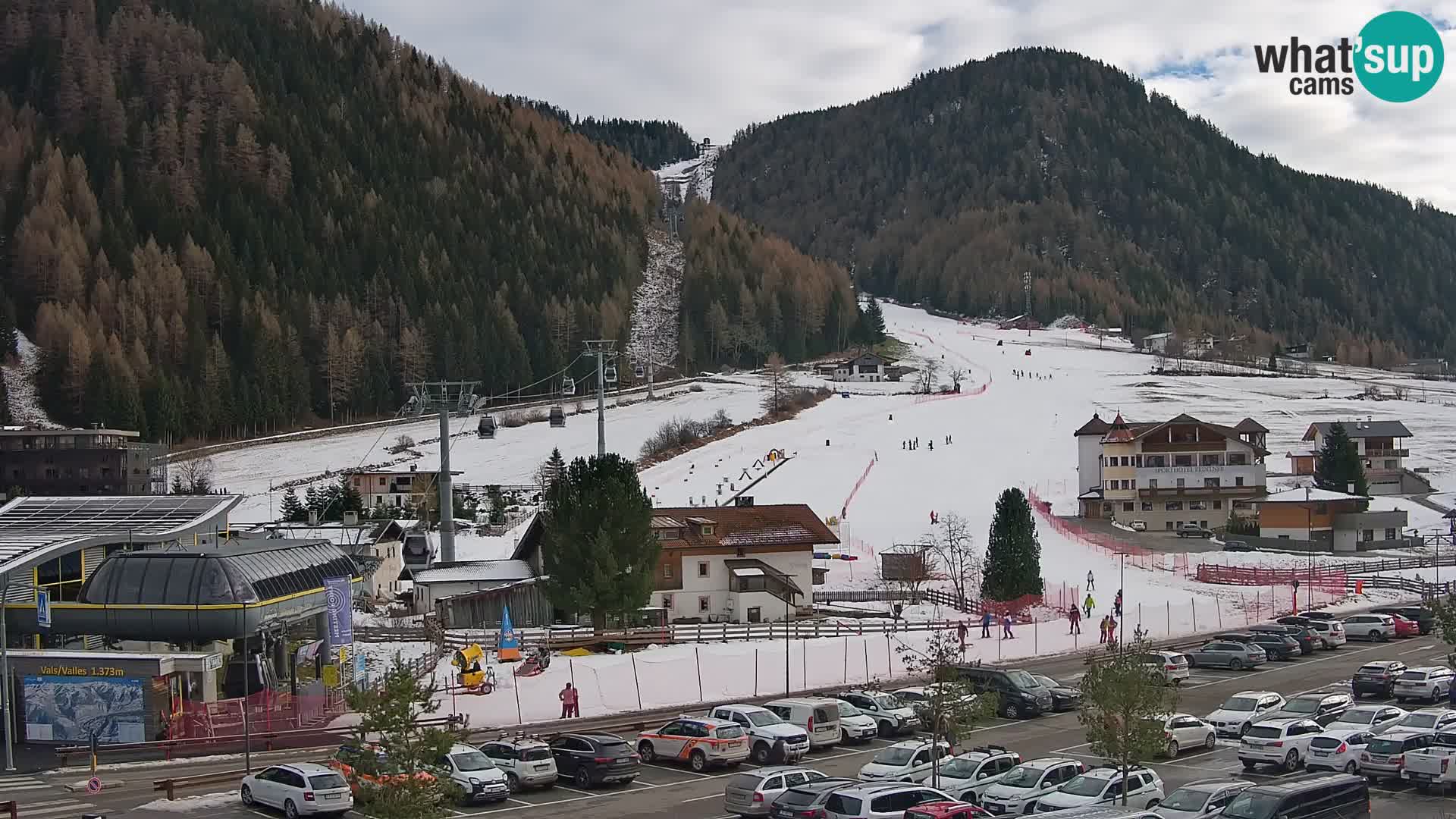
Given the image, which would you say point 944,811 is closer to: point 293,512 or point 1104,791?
point 1104,791

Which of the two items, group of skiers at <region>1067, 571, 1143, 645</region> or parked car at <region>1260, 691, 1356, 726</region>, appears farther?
group of skiers at <region>1067, 571, 1143, 645</region>

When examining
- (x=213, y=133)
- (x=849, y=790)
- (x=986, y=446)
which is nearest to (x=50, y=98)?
(x=213, y=133)

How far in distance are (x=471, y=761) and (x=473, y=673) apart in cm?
1038

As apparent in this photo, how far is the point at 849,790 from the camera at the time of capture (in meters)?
23.3

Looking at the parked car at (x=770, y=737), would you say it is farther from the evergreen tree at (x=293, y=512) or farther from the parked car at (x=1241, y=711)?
the evergreen tree at (x=293, y=512)

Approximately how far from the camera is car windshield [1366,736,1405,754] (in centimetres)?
2647

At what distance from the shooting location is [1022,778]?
81.1 feet

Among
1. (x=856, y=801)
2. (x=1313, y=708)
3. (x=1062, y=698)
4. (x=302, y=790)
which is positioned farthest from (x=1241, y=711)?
(x=302, y=790)

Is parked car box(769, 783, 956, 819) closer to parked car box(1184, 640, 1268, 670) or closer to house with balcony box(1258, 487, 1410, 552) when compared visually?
parked car box(1184, 640, 1268, 670)

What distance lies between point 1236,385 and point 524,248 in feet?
289

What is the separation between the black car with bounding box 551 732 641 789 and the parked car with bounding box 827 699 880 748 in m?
4.54

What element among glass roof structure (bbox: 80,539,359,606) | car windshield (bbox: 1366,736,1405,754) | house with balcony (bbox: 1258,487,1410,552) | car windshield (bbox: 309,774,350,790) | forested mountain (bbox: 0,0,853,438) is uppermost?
forested mountain (bbox: 0,0,853,438)

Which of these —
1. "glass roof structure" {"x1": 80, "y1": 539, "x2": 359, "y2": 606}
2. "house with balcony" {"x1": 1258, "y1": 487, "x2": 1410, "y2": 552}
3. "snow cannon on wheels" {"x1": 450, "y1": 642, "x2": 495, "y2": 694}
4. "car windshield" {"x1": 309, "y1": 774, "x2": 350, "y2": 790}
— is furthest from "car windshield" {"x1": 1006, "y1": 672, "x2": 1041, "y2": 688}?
"house with balcony" {"x1": 1258, "y1": 487, "x2": 1410, "y2": 552}

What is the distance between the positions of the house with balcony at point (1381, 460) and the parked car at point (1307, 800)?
76456 mm
